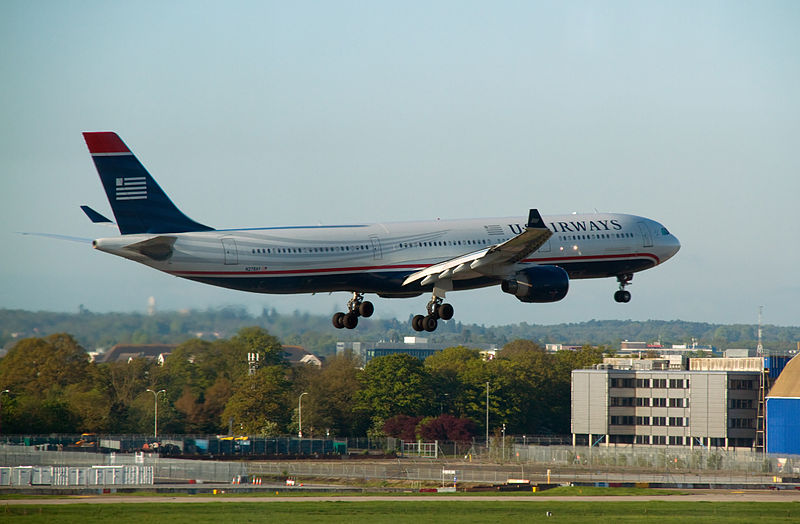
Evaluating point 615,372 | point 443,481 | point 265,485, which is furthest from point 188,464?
point 615,372

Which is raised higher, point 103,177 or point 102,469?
point 103,177

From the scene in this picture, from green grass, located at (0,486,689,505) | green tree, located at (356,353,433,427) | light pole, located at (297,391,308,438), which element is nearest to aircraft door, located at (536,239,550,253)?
green grass, located at (0,486,689,505)

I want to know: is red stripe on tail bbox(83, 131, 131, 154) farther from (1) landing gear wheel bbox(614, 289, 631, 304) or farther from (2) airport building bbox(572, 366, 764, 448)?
(2) airport building bbox(572, 366, 764, 448)

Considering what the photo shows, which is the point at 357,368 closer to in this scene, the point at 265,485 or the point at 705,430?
the point at 705,430

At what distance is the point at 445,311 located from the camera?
199ft

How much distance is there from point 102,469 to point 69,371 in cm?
945

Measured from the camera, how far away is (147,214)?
5416 cm

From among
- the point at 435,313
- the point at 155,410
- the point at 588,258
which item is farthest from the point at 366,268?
the point at 155,410

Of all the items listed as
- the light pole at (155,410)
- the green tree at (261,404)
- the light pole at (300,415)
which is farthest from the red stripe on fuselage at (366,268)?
the light pole at (300,415)

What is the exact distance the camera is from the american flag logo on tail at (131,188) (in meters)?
54.2

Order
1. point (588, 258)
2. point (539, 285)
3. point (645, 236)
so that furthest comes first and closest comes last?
1. point (645, 236)
2. point (588, 258)
3. point (539, 285)

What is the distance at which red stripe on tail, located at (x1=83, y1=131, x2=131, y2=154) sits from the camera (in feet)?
178

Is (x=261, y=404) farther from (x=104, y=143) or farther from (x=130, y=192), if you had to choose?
(x=104, y=143)

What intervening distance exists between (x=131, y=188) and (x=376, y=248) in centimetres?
Result: 1228
